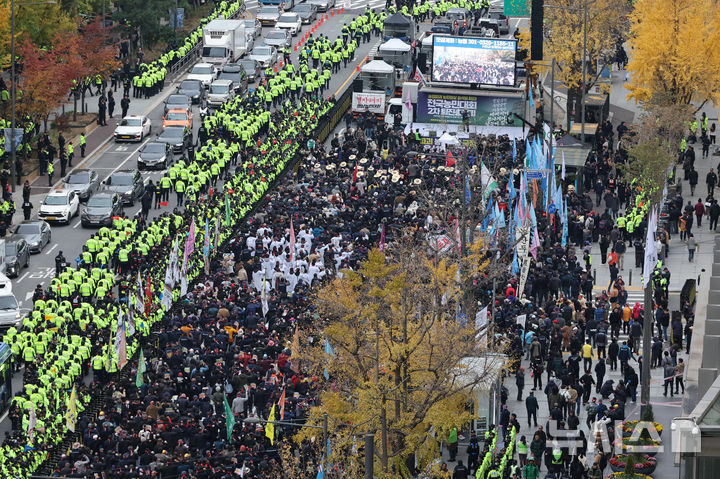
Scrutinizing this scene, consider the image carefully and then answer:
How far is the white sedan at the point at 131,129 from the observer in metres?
76.9

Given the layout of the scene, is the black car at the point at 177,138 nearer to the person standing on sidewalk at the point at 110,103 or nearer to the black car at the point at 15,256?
→ the person standing on sidewalk at the point at 110,103

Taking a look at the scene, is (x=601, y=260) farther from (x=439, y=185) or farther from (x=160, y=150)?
(x=160, y=150)

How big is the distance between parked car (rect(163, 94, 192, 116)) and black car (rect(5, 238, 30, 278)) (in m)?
18.4

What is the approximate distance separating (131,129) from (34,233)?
1486 centimetres

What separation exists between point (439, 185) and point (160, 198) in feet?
34.0

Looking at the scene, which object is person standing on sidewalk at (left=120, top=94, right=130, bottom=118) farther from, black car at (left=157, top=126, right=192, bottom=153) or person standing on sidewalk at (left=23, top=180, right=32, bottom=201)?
person standing on sidewalk at (left=23, top=180, right=32, bottom=201)

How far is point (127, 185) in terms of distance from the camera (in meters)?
67.9

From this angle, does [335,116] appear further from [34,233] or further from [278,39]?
[34,233]

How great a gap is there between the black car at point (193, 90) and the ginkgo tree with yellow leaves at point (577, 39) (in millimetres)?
15812

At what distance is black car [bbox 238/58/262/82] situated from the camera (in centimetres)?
8664

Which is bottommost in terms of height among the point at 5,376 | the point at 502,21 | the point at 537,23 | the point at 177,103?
the point at 5,376

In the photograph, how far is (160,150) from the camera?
7231 cm

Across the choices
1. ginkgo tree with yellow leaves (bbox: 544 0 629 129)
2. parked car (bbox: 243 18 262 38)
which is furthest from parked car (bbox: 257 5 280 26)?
ginkgo tree with yellow leaves (bbox: 544 0 629 129)

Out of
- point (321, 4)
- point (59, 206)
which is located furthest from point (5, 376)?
point (321, 4)
